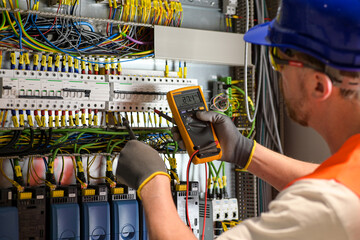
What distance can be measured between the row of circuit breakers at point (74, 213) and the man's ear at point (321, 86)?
138cm

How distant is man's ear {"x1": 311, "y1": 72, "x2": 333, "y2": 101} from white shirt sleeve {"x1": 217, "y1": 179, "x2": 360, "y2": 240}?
0.27m

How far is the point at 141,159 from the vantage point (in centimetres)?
152

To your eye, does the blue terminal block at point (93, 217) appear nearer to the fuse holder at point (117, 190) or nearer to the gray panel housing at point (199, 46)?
the fuse holder at point (117, 190)

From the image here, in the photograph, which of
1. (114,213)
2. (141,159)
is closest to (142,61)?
(114,213)

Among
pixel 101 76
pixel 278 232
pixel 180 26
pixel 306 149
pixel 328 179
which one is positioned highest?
pixel 180 26

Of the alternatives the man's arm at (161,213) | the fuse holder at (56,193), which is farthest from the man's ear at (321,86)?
the fuse holder at (56,193)

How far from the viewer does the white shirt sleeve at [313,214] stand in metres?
0.90

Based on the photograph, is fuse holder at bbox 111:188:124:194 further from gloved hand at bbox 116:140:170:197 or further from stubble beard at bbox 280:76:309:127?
stubble beard at bbox 280:76:309:127

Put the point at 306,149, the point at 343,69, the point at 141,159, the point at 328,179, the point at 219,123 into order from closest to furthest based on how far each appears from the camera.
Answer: the point at 328,179, the point at 343,69, the point at 141,159, the point at 219,123, the point at 306,149

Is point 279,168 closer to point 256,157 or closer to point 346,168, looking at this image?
point 256,157

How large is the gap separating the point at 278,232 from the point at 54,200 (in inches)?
58.3

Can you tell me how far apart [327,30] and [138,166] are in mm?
773

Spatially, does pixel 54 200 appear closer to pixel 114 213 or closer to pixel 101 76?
pixel 114 213

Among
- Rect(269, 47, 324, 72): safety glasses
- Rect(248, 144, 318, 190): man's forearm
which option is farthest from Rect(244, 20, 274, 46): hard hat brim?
Rect(248, 144, 318, 190): man's forearm
